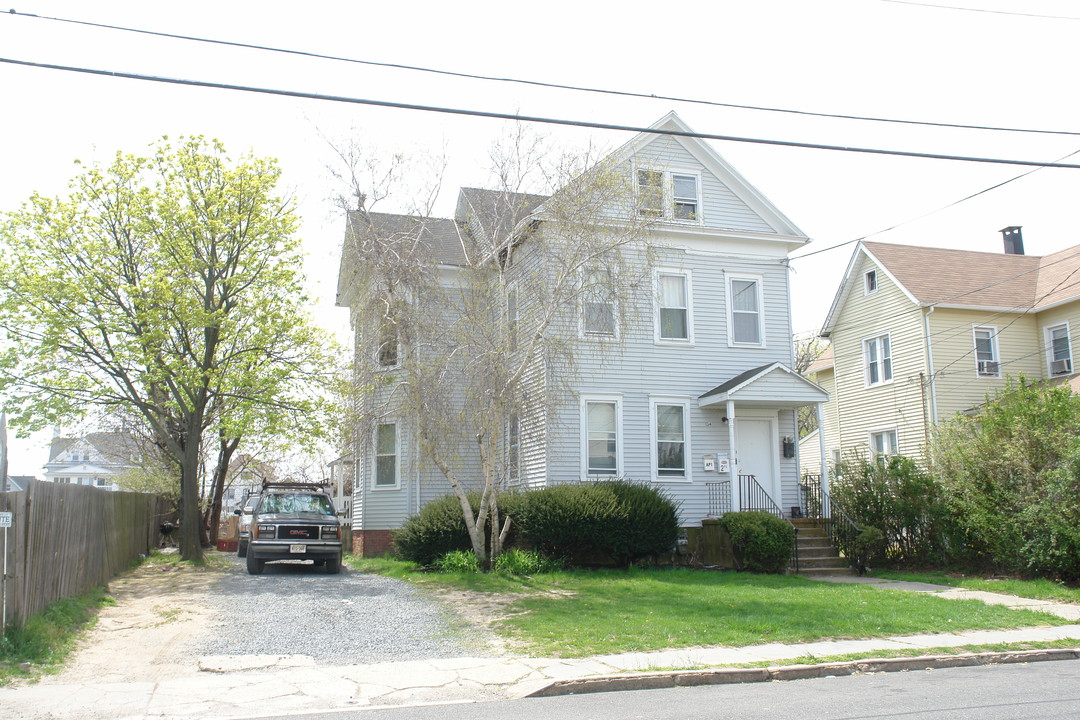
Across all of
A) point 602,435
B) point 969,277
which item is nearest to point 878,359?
point 969,277

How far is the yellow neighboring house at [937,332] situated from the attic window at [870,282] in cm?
3

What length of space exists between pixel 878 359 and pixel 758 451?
34.1 ft

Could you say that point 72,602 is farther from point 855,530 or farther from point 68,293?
point 855,530

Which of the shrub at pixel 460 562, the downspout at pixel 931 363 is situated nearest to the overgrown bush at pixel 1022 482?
the shrub at pixel 460 562

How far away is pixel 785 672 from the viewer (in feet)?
28.3

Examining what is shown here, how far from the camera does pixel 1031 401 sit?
15.3 metres

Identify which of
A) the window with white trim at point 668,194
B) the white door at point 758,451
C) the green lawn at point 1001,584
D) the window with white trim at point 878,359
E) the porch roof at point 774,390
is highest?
the window with white trim at point 668,194

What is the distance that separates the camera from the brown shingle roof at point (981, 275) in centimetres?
2664

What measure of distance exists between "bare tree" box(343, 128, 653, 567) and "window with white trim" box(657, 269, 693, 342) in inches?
146

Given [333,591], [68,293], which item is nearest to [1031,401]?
[333,591]

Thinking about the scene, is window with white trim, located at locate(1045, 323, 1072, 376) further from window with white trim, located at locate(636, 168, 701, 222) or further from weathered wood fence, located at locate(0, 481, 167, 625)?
weathered wood fence, located at locate(0, 481, 167, 625)

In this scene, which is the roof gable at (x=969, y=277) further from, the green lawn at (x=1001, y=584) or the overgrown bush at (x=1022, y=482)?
the green lawn at (x=1001, y=584)

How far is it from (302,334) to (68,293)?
5159mm

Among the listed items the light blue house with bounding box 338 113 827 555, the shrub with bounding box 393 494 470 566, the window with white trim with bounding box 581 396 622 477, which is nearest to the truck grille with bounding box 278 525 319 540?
the shrub with bounding box 393 494 470 566
